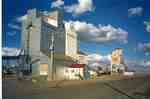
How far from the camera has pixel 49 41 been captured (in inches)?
171

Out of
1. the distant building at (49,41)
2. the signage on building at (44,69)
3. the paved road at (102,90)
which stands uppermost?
the distant building at (49,41)

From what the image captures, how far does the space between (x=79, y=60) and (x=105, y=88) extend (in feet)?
1.67

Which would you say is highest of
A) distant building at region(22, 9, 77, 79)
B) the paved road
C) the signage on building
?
distant building at region(22, 9, 77, 79)

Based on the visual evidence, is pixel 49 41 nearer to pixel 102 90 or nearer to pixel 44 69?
pixel 44 69

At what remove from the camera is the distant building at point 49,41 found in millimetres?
4324

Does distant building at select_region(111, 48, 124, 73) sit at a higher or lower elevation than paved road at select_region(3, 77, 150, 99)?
higher

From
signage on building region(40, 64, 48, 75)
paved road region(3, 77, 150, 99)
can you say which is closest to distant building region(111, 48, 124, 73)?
paved road region(3, 77, 150, 99)

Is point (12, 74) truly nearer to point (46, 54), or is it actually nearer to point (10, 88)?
point (10, 88)

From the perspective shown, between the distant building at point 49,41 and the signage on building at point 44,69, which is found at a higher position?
the distant building at point 49,41

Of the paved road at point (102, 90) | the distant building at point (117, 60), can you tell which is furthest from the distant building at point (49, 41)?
the distant building at point (117, 60)

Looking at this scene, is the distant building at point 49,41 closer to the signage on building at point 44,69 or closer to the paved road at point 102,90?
the signage on building at point 44,69

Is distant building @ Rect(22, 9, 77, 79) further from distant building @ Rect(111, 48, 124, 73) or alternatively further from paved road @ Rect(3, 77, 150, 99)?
distant building @ Rect(111, 48, 124, 73)

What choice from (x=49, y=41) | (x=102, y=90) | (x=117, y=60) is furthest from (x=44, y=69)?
(x=117, y=60)

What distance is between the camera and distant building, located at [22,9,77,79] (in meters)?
4.32
